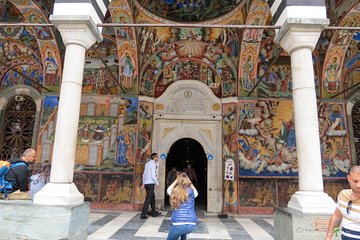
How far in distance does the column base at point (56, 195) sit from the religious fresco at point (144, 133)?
445 centimetres

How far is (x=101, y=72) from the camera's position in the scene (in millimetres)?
8719

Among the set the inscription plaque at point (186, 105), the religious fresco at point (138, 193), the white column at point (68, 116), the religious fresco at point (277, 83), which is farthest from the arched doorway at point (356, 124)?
the white column at point (68, 116)

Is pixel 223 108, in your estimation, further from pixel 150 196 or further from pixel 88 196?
pixel 88 196

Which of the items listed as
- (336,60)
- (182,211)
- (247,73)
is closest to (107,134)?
(247,73)

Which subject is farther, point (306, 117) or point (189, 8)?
point (189, 8)

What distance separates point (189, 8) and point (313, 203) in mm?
6323

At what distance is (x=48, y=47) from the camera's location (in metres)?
8.09

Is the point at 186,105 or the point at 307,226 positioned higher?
the point at 186,105

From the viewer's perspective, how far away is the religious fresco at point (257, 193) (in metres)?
7.90

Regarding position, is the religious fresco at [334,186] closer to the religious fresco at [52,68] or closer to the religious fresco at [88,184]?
the religious fresco at [88,184]

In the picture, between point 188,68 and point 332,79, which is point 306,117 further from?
point 332,79

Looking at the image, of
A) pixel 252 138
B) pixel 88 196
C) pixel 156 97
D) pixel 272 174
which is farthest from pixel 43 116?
pixel 272 174

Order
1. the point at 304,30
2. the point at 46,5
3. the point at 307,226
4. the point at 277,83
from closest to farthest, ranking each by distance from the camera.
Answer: the point at 307,226
the point at 304,30
the point at 46,5
the point at 277,83

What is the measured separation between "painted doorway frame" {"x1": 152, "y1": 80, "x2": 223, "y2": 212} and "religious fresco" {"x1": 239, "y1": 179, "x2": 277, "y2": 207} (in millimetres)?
650
